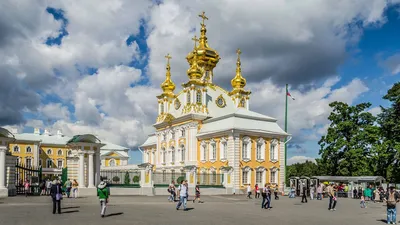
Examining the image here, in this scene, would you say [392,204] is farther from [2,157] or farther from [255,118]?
[255,118]

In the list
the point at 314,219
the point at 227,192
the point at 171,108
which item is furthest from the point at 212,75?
the point at 314,219

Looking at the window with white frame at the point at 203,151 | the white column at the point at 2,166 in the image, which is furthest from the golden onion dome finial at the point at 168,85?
the white column at the point at 2,166

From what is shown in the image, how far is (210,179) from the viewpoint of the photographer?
47.7m

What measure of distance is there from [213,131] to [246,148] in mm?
4304

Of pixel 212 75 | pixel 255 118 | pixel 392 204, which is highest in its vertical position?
pixel 212 75

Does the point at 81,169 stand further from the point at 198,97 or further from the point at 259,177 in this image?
the point at 198,97

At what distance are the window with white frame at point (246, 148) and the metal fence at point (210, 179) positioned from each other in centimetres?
373

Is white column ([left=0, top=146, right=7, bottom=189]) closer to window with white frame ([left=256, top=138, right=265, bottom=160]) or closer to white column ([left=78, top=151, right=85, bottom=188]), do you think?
white column ([left=78, top=151, right=85, bottom=188])

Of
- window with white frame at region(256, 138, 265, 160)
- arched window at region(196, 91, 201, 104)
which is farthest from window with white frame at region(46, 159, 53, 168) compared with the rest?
window with white frame at region(256, 138, 265, 160)

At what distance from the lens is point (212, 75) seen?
2569 inches

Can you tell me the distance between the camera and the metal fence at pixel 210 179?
45031 millimetres

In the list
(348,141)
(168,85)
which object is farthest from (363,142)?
(168,85)

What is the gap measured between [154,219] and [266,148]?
33371mm

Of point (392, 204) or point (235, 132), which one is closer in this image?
point (392, 204)
